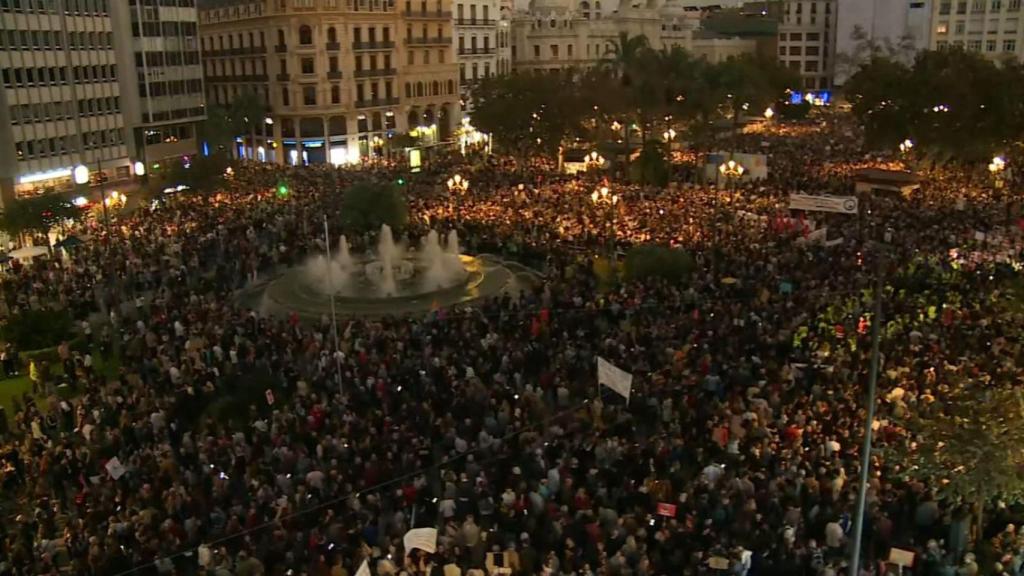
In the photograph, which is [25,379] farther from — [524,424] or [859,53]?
[859,53]

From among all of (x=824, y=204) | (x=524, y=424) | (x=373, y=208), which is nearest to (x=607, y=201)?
(x=824, y=204)

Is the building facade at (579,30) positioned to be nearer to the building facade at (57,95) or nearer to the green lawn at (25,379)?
the building facade at (57,95)

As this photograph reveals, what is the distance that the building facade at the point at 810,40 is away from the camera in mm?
109375

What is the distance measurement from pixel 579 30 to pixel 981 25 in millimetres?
40626

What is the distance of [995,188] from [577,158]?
21.8 m

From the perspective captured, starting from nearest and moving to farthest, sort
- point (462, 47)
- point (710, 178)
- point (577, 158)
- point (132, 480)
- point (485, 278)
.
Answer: point (132, 480)
point (485, 278)
point (710, 178)
point (577, 158)
point (462, 47)

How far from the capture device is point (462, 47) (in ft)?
242

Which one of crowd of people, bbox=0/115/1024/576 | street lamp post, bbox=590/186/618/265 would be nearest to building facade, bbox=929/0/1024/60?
street lamp post, bbox=590/186/618/265

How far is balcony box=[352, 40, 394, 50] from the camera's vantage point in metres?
62.5

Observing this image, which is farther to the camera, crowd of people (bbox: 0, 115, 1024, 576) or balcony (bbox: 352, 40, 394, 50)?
balcony (bbox: 352, 40, 394, 50)

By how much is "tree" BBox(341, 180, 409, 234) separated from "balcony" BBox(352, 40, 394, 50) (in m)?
33.9

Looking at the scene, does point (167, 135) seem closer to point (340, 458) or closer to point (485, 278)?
point (485, 278)

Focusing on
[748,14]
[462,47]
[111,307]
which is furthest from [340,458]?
[748,14]

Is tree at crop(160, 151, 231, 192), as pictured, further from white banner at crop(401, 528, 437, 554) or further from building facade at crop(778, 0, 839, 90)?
building facade at crop(778, 0, 839, 90)
